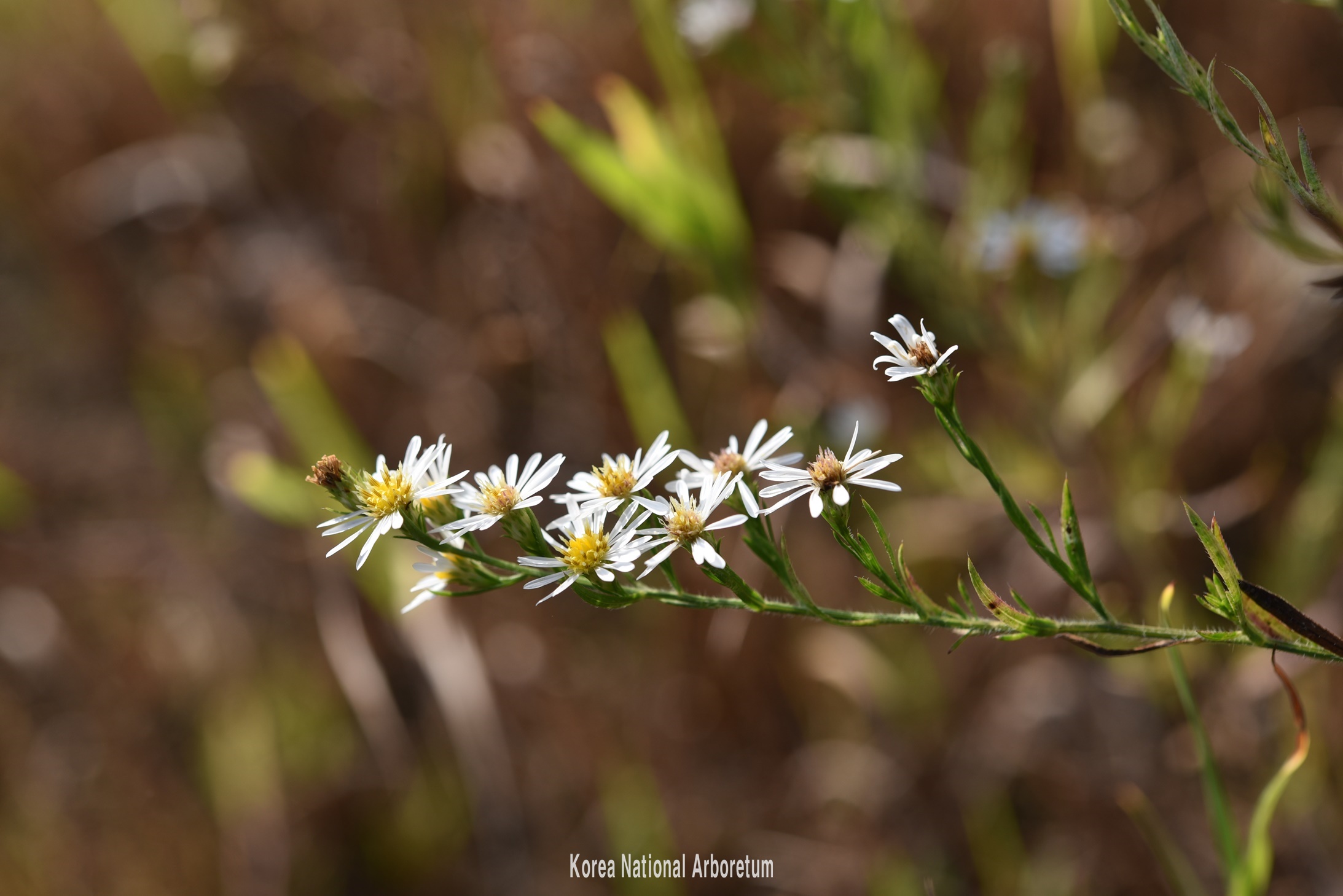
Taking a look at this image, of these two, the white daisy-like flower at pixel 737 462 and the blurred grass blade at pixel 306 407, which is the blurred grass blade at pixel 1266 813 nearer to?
the white daisy-like flower at pixel 737 462

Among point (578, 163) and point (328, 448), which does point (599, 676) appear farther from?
point (578, 163)

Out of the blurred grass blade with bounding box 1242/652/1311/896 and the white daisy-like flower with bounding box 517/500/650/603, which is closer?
the white daisy-like flower with bounding box 517/500/650/603

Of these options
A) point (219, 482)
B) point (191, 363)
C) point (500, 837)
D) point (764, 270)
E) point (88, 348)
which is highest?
point (88, 348)

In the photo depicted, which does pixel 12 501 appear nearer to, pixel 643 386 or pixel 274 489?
pixel 274 489

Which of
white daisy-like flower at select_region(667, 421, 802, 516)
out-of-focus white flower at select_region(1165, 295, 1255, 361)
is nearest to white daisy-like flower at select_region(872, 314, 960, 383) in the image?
white daisy-like flower at select_region(667, 421, 802, 516)

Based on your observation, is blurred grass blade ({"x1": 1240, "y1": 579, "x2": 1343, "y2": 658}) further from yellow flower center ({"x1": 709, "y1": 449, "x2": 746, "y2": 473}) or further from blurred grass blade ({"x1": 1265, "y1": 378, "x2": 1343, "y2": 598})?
blurred grass blade ({"x1": 1265, "y1": 378, "x2": 1343, "y2": 598})

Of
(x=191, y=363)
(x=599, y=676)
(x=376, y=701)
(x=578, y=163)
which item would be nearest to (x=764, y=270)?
(x=578, y=163)
